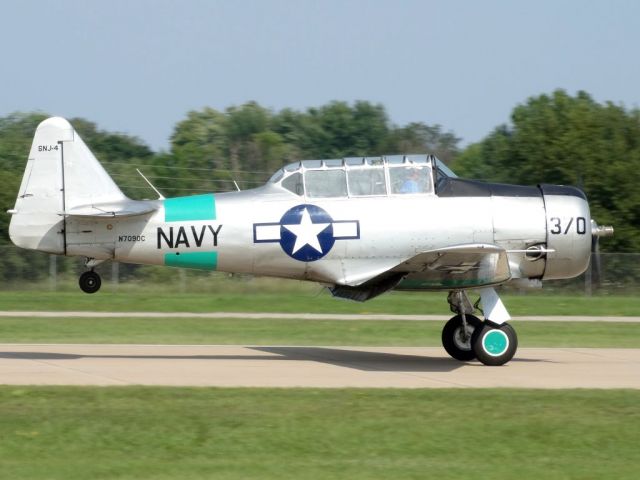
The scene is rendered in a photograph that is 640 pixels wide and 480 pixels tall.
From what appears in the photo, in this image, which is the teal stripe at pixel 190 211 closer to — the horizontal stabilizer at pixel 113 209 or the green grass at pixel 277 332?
the horizontal stabilizer at pixel 113 209

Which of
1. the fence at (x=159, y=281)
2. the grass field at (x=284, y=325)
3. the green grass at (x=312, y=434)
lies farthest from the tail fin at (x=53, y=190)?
the fence at (x=159, y=281)

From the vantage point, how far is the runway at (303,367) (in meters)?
13.0

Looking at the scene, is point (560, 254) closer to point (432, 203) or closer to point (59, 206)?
point (432, 203)

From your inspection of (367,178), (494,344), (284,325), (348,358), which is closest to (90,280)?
(348,358)

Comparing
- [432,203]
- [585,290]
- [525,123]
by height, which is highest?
[525,123]

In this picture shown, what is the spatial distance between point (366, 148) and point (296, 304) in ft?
163

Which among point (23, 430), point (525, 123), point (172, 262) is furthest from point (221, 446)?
point (525, 123)

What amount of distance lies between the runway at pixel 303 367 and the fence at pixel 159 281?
17.3 m

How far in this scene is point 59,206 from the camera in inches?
578

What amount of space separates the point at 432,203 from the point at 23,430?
6.71m

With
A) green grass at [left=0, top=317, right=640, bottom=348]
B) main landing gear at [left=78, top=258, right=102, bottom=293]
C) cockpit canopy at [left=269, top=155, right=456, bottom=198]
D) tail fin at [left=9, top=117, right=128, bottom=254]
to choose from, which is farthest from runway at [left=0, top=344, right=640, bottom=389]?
cockpit canopy at [left=269, top=155, right=456, bottom=198]

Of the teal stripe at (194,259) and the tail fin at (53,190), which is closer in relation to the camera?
the tail fin at (53,190)

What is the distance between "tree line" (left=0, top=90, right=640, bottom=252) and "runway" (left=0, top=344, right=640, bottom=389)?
78.1ft

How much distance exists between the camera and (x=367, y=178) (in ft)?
48.3
